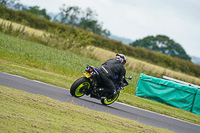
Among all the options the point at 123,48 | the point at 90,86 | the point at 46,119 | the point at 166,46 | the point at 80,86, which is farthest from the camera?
the point at 166,46

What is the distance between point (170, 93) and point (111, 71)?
771cm

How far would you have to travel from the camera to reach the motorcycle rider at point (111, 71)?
9805mm

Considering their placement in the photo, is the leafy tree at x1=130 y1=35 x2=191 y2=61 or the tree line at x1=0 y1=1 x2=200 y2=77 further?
the leafy tree at x1=130 y1=35 x2=191 y2=61

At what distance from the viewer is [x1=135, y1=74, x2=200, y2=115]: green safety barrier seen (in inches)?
643

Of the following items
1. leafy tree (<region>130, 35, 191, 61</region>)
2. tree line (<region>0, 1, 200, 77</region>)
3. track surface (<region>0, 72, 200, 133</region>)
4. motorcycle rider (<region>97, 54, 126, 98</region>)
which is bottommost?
track surface (<region>0, 72, 200, 133</region>)

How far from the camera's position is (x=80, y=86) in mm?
9617

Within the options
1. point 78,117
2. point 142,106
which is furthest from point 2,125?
point 142,106

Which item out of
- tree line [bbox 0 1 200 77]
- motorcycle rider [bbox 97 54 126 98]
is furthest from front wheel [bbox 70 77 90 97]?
tree line [bbox 0 1 200 77]

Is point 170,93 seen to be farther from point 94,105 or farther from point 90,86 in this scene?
point 90,86

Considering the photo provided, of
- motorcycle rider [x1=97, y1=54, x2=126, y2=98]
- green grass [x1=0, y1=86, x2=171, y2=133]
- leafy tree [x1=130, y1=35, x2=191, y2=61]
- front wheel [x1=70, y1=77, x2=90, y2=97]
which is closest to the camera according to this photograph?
green grass [x1=0, y1=86, x2=171, y2=133]

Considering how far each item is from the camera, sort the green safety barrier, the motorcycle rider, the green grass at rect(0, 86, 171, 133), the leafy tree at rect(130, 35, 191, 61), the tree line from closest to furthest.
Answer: the green grass at rect(0, 86, 171, 133)
the motorcycle rider
the green safety barrier
the tree line
the leafy tree at rect(130, 35, 191, 61)

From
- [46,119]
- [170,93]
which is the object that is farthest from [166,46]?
[46,119]

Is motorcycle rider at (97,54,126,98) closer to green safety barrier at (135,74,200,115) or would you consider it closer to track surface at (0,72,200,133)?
track surface at (0,72,200,133)

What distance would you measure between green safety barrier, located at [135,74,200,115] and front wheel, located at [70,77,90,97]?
26.2 ft
